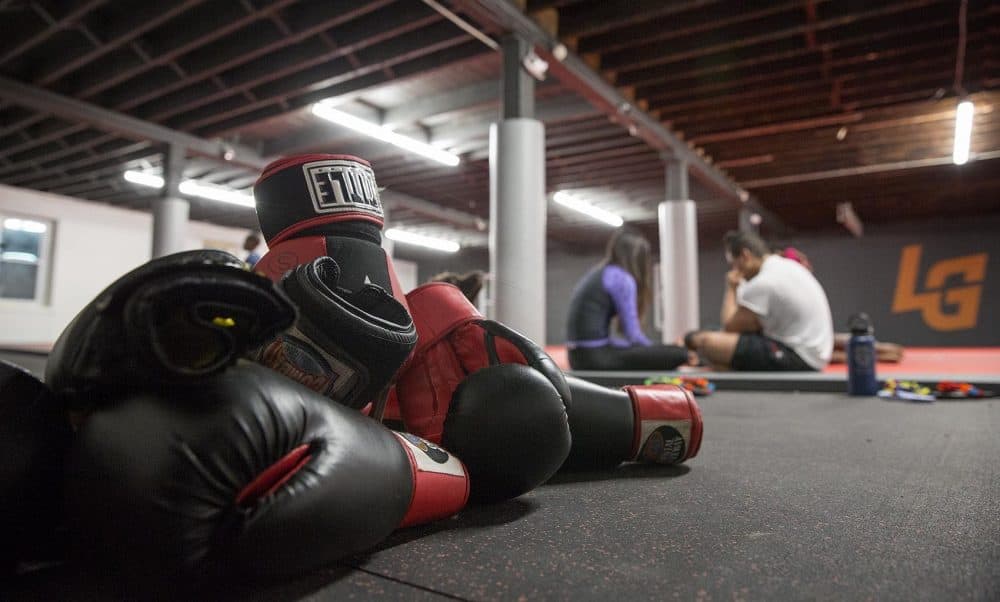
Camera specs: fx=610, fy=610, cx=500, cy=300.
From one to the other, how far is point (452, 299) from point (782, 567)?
0.78m

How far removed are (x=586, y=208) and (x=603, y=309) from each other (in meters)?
6.85

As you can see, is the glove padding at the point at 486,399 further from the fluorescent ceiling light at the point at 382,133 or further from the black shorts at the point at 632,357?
the fluorescent ceiling light at the point at 382,133

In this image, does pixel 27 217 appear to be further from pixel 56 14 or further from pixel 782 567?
pixel 782 567

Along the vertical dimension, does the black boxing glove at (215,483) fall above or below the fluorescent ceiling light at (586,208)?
below

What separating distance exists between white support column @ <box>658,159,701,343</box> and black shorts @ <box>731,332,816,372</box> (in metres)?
3.35

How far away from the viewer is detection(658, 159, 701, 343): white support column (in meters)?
7.40

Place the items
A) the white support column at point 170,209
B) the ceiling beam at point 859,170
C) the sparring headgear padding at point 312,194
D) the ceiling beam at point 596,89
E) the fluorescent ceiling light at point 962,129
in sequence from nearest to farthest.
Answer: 1. the sparring headgear padding at point 312,194
2. the ceiling beam at point 596,89
3. the fluorescent ceiling light at point 962,129
4. the white support column at point 170,209
5. the ceiling beam at point 859,170

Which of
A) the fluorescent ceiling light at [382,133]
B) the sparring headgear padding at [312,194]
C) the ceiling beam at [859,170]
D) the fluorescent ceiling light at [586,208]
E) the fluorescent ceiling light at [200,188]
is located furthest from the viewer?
the fluorescent ceiling light at [586,208]

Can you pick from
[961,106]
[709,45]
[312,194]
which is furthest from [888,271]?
[312,194]

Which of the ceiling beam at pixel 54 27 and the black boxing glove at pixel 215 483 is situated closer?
the black boxing glove at pixel 215 483

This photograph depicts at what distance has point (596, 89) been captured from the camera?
549cm

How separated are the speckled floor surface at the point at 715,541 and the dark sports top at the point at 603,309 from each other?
7.88 feet

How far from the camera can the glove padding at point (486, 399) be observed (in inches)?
41.3

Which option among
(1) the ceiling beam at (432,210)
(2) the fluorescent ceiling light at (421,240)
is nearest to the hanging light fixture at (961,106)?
(1) the ceiling beam at (432,210)
